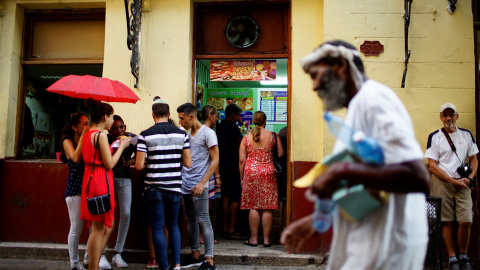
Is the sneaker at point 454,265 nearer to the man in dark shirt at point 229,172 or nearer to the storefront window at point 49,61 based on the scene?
the man in dark shirt at point 229,172

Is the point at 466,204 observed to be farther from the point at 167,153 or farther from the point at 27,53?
the point at 27,53

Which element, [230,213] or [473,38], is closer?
[473,38]

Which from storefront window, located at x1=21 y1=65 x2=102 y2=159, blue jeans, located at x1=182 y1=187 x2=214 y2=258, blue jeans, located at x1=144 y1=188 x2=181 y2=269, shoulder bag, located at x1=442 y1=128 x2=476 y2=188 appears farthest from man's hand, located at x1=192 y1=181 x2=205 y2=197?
shoulder bag, located at x1=442 y1=128 x2=476 y2=188

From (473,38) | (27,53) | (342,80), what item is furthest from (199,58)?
(342,80)

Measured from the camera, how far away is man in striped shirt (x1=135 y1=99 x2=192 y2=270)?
510 cm

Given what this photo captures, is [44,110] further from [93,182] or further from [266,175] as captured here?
[266,175]

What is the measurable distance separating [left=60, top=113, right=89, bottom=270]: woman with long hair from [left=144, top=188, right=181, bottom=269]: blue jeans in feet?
2.73

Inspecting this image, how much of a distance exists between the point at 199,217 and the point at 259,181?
1472mm

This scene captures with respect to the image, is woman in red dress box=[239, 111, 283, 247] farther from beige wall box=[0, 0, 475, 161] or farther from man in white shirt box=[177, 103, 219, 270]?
man in white shirt box=[177, 103, 219, 270]

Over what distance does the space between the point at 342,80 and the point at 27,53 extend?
6.73 metres

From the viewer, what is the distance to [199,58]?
7.27 m

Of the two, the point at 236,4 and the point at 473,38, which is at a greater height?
the point at 236,4

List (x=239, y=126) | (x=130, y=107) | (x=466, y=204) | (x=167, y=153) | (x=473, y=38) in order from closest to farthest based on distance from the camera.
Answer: (x=167, y=153) < (x=466, y=204) < (x=473, y=38) < (x=130, y=107) < (x=239, y=126)

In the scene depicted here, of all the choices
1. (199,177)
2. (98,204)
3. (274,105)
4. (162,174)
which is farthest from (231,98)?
(98,204)
